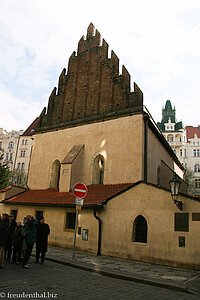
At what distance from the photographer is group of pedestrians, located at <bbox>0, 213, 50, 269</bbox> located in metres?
7.74

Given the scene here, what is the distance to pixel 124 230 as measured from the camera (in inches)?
425

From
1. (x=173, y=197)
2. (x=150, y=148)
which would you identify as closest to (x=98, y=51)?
(x=150, y=148)

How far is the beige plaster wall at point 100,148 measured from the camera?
14.4 metres

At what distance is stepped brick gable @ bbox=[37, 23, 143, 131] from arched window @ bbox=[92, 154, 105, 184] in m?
2.79

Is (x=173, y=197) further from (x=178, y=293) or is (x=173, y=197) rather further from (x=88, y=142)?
(x=88, y=142)

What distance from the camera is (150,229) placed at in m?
10.1

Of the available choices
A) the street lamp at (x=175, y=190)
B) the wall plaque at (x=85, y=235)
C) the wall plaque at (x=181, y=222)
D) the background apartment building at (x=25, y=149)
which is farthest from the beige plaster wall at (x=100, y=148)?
the background apartment building at (x=25, y=149)

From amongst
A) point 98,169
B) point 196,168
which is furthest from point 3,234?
point 196,168

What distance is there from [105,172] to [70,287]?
9631 millimetres

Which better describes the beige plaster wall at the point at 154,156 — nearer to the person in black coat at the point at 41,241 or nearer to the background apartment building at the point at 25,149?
the person in black coat at the point at 41,241

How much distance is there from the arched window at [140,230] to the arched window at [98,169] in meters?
5.80

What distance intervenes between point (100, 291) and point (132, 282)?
157cm

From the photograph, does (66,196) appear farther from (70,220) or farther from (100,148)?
(100,148)

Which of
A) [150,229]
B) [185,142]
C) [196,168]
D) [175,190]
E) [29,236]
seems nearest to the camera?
[29,236]
